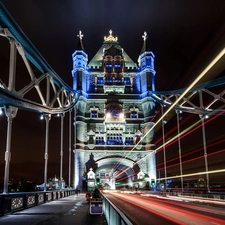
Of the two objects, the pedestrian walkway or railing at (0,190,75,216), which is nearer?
the pedestrian walkway

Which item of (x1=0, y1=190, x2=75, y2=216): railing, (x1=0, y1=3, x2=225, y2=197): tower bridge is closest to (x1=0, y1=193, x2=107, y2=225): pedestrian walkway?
(x1=0, y1=190, x2=75, y2=216): railing

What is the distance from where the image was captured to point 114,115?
238 feet

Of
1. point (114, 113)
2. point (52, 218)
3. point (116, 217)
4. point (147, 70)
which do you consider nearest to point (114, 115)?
point (114, 113)

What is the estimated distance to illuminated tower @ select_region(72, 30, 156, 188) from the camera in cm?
6900

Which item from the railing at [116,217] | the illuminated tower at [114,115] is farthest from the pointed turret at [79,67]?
the railing at [116,217]

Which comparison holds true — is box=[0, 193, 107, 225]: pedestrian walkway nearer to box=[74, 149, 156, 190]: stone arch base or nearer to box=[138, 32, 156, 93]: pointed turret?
box=[74, 149, 156, 190]: stone arch base

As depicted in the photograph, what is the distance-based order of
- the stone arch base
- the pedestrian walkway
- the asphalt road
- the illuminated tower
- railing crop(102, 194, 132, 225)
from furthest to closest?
the illuminated tower, the stone arch base, the pedestrian walkway, the asphalt road, railing crop(102, 194, 132, 225)

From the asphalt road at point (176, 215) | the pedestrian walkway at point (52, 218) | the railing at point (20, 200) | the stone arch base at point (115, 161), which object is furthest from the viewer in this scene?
the stone arch base at point (115, 161)

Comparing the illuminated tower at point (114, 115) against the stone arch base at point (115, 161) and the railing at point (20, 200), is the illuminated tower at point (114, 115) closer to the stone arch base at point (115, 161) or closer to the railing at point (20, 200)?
the stone arch base at point (115, 161)

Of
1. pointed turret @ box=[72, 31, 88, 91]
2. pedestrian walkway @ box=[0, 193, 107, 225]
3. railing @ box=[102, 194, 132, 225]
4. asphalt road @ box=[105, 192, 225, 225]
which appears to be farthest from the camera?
pointed turret @ box=[72, 31, 88, 91]

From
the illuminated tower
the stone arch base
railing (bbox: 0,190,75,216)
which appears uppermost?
the illuminated tower

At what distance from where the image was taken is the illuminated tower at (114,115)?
6900 centimetres

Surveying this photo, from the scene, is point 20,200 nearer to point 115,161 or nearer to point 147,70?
point 115,161

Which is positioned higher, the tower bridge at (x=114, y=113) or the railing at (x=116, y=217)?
the tower bridge at (x=114, y=113)
